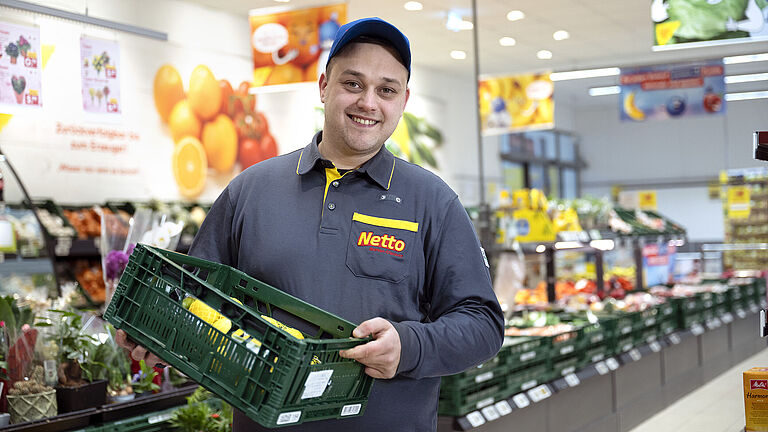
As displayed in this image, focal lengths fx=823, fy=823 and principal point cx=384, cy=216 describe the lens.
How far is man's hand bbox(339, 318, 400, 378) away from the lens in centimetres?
155

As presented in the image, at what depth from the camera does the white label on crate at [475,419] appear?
389 cm

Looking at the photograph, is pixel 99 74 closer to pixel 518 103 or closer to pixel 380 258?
pixel 380 258

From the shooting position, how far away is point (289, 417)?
1512 millimetres

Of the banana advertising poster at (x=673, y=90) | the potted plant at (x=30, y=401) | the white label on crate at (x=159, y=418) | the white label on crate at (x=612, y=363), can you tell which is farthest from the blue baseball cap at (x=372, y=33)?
the banana advertising poster at (x=673, y=90)

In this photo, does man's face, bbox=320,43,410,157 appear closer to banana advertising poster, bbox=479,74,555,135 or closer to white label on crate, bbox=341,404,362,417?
white label on crate, bbox=341,404,362,417

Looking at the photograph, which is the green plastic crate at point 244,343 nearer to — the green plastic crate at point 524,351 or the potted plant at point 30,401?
the potted plant at point 30,401

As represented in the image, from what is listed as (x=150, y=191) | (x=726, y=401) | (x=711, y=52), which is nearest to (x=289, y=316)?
(x=726, y=401)

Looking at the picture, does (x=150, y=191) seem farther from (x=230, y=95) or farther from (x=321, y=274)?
(x=321, y=274)

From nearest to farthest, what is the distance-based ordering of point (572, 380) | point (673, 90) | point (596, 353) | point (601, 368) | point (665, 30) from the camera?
point (665, 30)
point (572, 380)
point (601, 368)
point (596, 353)
point (673, 90)

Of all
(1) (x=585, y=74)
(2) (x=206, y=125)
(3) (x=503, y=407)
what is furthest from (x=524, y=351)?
(1) (x=585, y=74)

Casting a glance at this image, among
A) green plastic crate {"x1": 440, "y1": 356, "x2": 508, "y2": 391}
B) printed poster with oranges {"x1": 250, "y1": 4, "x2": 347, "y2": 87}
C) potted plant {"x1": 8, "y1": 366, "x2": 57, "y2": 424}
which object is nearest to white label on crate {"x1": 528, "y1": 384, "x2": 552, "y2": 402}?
green plastic crate {"x1": 440, "y1": 356, "x2": 508, "y2": 391}

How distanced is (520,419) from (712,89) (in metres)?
6.55

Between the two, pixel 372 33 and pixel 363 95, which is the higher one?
pixel 372 33

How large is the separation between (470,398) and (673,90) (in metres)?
7.14
